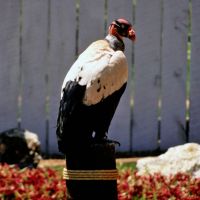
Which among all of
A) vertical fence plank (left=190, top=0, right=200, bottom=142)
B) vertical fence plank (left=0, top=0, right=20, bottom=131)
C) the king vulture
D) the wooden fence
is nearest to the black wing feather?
the king vulture

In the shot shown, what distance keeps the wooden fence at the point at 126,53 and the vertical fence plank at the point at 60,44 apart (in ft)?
0.03

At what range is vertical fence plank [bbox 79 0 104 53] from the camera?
8305 mm

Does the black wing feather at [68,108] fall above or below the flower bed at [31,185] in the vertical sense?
above

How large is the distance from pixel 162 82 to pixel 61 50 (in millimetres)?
1105

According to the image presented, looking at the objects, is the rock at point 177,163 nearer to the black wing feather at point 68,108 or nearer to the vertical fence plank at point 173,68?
the vertical fence plank at point 173,68

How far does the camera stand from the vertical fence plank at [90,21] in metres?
8.30

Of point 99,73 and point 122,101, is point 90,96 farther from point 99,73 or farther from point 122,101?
point 122,101

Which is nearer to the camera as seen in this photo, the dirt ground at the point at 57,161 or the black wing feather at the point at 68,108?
the black wing feather at the point at 68,108

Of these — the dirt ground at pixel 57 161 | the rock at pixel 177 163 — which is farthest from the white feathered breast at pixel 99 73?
the dirt ground at pixel 57 161

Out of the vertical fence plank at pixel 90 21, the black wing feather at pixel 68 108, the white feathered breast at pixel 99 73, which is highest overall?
the vertical fence plank at pixel 90 21

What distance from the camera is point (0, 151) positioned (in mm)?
7043

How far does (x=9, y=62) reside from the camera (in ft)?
27.6

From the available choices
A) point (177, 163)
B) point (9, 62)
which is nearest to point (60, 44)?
point (9, 62)

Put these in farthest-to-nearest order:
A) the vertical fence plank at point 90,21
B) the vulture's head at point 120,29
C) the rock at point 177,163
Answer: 1. the vertical fence plank at point 90,21
2. the rock at point 177,163
3. the vulture's head at point 120,29
